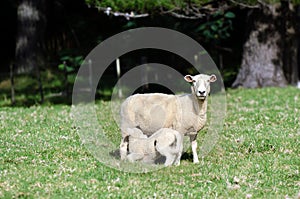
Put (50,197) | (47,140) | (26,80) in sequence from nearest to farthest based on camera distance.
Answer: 1. (50,197)
2. (47,140)
3. (26,80)

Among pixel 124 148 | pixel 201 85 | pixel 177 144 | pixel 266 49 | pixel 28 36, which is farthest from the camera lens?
pixel 28 36

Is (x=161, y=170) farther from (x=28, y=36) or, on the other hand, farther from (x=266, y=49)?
(x=28, y=36)

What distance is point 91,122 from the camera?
13.2 metres

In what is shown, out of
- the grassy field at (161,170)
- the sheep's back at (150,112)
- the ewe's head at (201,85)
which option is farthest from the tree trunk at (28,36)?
the ewe's head at (201,85)

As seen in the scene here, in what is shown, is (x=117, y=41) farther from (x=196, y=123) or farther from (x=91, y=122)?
(x=196, y=123)

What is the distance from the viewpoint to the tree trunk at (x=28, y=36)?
2431 centimetres

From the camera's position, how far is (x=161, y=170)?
8211 mm

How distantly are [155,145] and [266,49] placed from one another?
39.6ft

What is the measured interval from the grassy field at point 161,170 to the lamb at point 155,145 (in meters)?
0.24

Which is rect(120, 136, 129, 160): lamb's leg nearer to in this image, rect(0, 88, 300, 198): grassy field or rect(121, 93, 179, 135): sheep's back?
rect(121, 93, 179, 135): sheep's back

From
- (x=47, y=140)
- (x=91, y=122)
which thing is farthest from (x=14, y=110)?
(x=47, y=140)

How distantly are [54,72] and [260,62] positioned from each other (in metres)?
9.29

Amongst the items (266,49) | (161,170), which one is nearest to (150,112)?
(161,170)

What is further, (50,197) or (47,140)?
(47,140)
